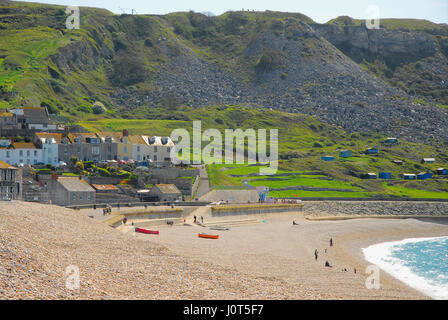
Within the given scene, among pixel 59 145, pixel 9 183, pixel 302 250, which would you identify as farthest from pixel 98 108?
pixel 302 250

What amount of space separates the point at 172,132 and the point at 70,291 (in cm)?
12765

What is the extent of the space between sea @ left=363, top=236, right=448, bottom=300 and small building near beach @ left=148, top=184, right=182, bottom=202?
25413mm

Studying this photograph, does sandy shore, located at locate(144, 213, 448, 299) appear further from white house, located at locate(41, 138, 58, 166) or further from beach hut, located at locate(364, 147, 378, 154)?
beach hut, located at locate(364, 147, 378, 154)

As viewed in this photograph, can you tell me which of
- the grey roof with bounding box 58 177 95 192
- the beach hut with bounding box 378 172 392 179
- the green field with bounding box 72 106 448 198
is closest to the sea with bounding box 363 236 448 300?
the green field with bounding box 72 106 448 198

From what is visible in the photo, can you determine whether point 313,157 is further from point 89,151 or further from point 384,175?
point 89,151

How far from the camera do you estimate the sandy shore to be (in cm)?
4138

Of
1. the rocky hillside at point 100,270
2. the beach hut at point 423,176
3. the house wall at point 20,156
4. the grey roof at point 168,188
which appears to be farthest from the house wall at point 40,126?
the beach hut at point 423,176

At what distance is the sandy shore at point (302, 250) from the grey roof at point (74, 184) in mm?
13267

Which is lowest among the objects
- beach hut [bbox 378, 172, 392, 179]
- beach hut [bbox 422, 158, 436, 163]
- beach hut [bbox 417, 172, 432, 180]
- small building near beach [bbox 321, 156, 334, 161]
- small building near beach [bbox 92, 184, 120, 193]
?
beach hut [bbox 417, 172, 432, 180]

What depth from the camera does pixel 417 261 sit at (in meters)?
60.2

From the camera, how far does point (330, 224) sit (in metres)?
84.6

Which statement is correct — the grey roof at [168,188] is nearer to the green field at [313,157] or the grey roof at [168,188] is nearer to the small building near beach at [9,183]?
the green field at [313,157]
